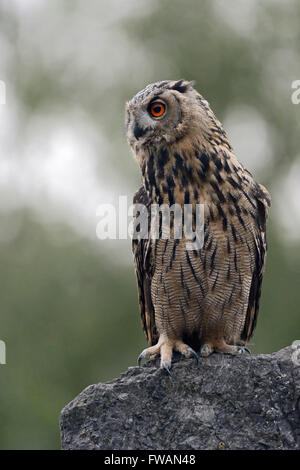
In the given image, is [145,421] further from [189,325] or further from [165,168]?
[165,168]

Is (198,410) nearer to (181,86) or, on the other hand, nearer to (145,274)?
(145,274)

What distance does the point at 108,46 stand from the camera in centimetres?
1164

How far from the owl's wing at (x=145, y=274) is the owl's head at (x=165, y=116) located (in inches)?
11.9

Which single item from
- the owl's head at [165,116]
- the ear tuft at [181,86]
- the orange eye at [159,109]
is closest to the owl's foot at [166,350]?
the owl's head at [165,116]

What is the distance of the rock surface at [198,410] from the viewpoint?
351 cm

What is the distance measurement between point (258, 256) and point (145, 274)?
62 cm

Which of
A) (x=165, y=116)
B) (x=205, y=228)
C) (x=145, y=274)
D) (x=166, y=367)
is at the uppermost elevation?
(x=165, y=116)

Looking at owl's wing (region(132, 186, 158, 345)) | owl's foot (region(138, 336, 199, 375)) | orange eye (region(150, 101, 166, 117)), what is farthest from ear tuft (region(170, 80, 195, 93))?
owl's foot (region(138, 336, 199, 375))

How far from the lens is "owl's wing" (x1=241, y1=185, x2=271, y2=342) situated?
4.23 m

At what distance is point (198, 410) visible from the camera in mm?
3619

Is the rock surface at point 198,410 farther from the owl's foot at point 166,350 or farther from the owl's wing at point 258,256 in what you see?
the owl's wing at point 258,256

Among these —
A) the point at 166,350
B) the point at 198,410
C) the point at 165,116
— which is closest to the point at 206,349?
the point at 166,350

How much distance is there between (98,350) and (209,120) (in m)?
5.62

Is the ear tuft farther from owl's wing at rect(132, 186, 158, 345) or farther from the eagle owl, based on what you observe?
owl's wing at rect(132, 186, 158, 345)
